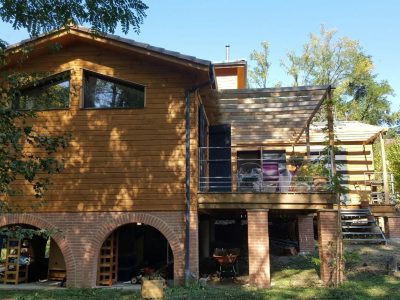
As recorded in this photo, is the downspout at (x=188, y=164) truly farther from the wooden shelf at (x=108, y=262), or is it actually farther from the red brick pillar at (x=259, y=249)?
the wooden shelf at (x=108, y=262)

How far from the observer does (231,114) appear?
1305 centimetres

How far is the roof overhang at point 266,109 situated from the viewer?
1093 centimetres

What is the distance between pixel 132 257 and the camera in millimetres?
12062

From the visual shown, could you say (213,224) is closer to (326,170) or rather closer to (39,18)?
(326,170)

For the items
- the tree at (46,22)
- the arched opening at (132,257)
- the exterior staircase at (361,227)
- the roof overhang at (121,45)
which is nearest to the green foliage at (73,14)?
the tree at (46,22)

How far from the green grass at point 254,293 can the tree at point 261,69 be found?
27030 mm

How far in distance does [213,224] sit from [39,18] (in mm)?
11408

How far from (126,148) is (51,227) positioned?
2.60m

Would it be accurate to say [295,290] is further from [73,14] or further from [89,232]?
[73,14]

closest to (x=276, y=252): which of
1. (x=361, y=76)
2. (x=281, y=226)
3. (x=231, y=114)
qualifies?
(x=281, y=226)

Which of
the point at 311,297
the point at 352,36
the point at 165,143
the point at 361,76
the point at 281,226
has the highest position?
the point at 352,36

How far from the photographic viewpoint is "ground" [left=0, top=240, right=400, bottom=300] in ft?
28.9

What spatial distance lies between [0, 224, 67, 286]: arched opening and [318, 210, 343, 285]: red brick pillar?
20.7 ft

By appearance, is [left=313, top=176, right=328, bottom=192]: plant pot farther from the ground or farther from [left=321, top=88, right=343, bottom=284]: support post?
the ground
